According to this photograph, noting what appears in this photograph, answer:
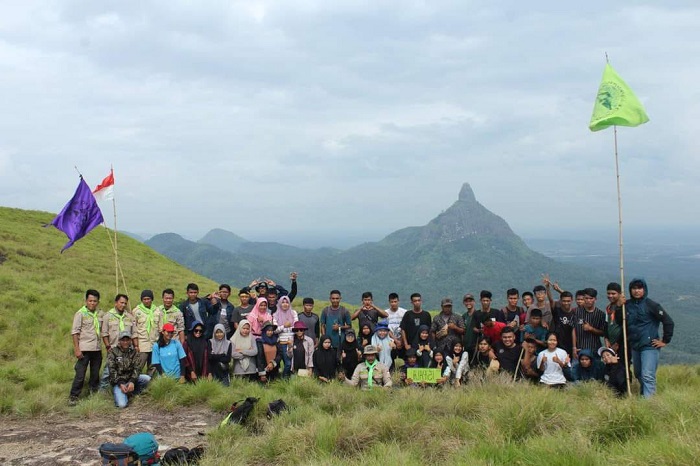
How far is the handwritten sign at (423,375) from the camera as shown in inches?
405

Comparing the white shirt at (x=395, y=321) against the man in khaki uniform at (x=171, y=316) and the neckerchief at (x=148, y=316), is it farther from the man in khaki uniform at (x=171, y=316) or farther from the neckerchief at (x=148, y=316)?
the neckerchief at (x=148, y=316)

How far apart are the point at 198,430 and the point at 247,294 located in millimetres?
4320

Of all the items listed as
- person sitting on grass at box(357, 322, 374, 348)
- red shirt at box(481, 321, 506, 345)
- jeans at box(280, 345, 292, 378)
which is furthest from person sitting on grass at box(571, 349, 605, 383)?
jeans at box(280, 345, 292, 378)

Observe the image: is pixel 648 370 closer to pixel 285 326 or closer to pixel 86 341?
pixel 285 326

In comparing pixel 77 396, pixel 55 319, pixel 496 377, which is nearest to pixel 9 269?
Answer: pixel 55 319

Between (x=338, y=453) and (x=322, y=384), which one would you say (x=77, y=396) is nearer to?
(x=322, y=384)

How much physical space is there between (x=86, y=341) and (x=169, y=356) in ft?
5.51

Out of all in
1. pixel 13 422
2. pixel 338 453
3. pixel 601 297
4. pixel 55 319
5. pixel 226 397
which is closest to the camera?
pixel 338 453

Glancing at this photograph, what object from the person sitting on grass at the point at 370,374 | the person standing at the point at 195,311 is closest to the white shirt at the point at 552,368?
the person sitting on grass at the point at 370,374

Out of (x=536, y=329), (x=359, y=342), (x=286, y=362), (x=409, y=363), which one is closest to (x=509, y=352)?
(x=536, y=329)

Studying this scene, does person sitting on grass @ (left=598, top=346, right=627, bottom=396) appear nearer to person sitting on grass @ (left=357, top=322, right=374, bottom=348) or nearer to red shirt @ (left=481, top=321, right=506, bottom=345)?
red shirt @ (left=481, top=321, right=506, bottom=345)

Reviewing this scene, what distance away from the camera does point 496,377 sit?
962 centimetres

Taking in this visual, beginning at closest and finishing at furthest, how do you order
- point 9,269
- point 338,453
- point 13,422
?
point 338,453 < point 13,422 < point 9,269

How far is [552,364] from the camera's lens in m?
9.77
